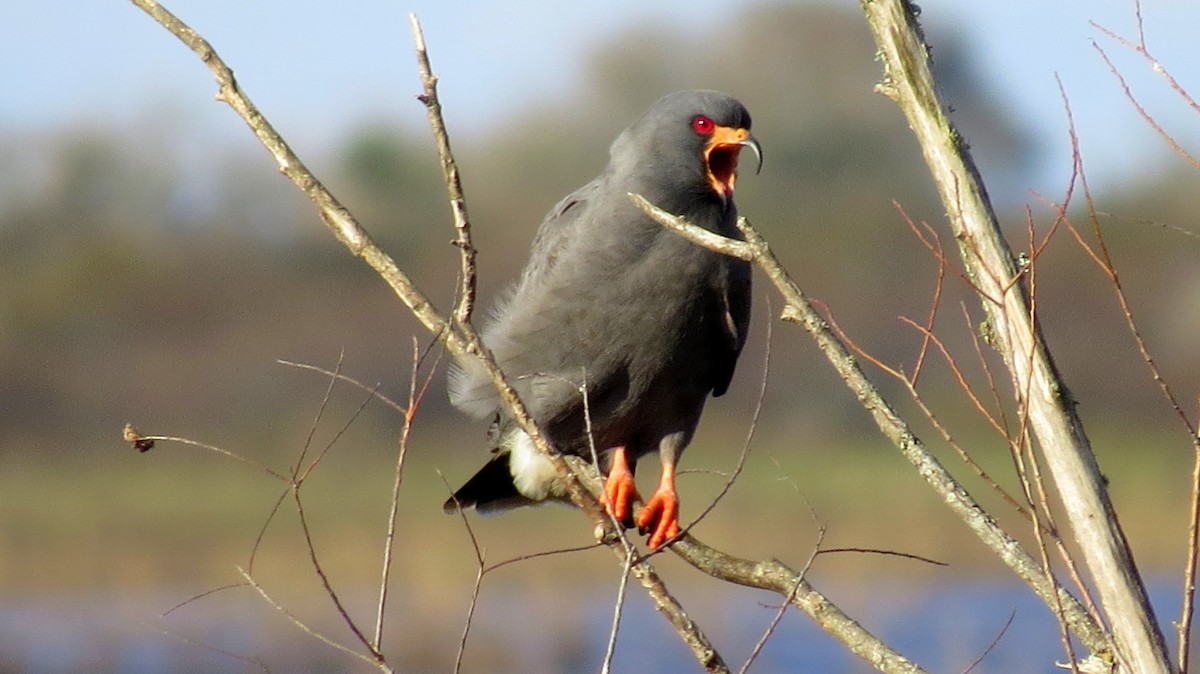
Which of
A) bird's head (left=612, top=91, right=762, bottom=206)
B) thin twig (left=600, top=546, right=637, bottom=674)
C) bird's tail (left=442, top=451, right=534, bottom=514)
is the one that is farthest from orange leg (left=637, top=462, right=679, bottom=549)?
thin twig (left=600, top=546, right=637, bottom=674)

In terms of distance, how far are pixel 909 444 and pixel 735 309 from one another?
2.02m

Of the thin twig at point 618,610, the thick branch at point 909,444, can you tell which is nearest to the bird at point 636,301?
the thin twig at point 618,610

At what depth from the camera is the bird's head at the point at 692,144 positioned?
4.54m

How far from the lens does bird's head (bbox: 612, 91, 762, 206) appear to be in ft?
14.9

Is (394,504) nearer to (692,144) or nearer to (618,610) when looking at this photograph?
(618,610)

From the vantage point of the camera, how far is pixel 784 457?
16.0 metres

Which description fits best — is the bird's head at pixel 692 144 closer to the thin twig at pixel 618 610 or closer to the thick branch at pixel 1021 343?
the thick branch at pixel 1021 343

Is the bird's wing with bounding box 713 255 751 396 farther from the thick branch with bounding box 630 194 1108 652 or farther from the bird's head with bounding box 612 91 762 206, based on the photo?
the thick branch with bounding box 630 194 1108 652

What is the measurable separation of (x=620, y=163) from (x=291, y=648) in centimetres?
802

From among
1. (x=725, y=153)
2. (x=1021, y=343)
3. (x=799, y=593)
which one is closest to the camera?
(x=1021, y=343)

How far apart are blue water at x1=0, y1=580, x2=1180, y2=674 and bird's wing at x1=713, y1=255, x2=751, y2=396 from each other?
19.3ft

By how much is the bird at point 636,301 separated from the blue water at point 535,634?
6.02m

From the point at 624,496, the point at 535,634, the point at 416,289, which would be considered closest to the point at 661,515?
the point at 624,496

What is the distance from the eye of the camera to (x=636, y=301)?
4445 mm
